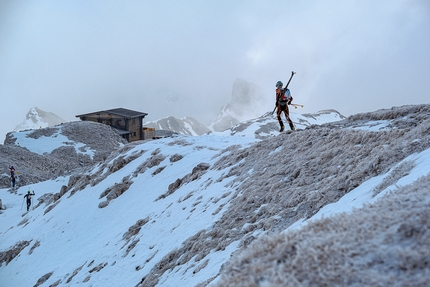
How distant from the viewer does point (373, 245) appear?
11.9ft

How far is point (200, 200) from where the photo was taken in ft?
48.5

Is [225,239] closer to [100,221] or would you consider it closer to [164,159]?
[100,221]

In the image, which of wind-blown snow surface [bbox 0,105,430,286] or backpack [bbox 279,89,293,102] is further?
backpack [bbox 279,89,293,102]

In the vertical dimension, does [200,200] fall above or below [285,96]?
below

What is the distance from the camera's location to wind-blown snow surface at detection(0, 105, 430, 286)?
345 inches

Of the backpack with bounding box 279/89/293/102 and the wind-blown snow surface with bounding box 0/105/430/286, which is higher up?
the backpack with bounding box 279/89/293/102

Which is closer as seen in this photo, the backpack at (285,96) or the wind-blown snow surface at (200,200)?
the wind-blown snow surface at (200,200)

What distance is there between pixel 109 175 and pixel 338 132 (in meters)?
17.8

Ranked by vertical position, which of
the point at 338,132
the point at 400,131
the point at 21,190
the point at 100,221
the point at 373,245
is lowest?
the point at 373,245

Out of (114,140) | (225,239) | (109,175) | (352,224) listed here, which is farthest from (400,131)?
(114,140)

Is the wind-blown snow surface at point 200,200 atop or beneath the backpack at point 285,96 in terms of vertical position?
beneath

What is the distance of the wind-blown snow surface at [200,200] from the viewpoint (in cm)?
876

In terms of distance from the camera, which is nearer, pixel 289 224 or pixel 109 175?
pixel 289 224

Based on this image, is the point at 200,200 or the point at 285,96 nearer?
the point at 200,200
